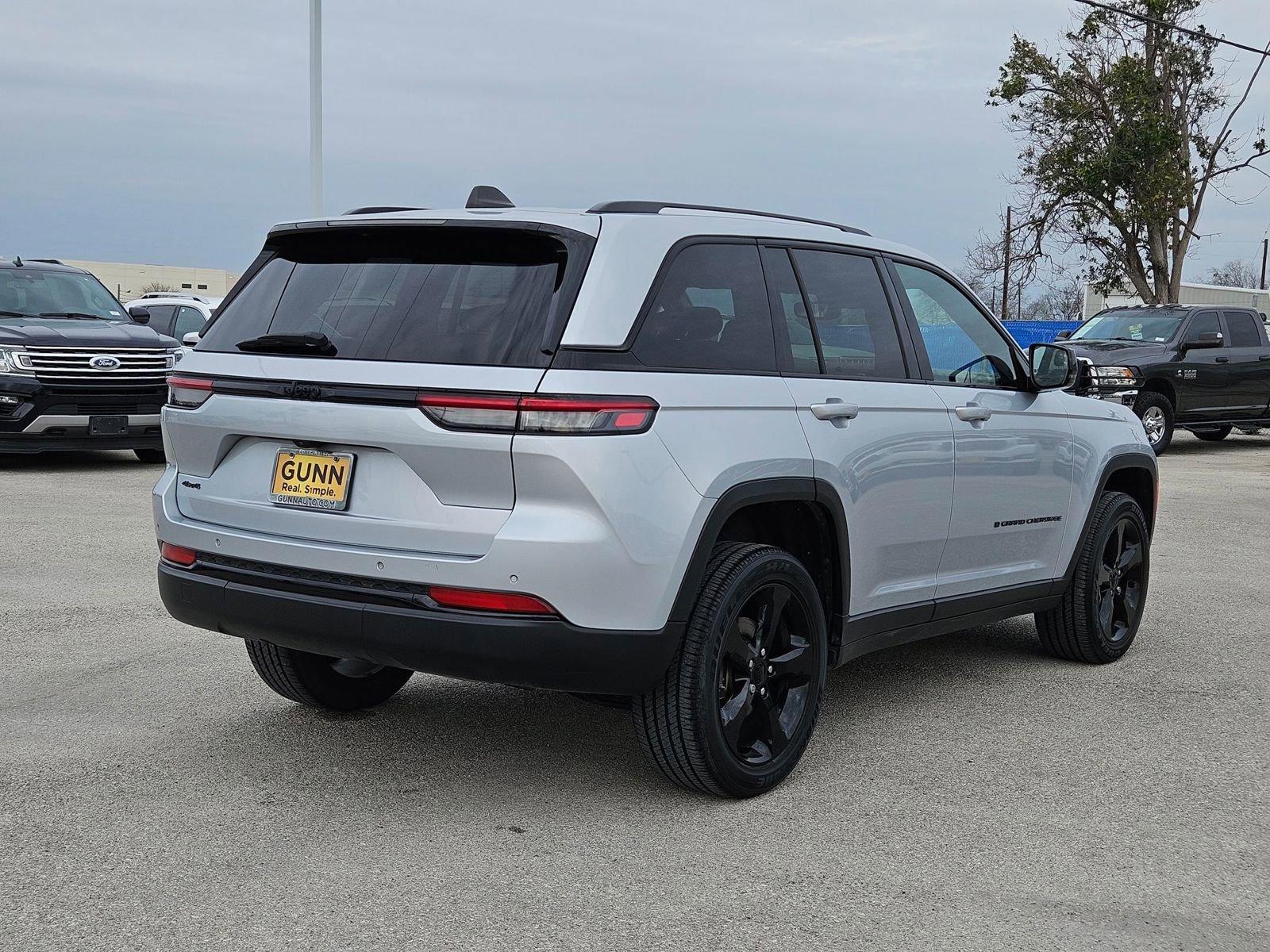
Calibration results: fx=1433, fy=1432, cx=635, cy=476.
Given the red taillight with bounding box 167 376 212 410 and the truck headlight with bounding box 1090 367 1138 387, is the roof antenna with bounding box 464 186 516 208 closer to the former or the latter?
the red taillight with bounding box 167 376 212 410

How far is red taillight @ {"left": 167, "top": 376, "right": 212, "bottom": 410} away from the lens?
4520 mm

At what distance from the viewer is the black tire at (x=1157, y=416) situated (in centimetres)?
1827

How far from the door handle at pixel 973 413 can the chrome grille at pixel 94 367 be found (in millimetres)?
9207

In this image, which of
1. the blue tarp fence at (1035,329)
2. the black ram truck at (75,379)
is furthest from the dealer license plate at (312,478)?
the blue tarp fence at (1035,329)

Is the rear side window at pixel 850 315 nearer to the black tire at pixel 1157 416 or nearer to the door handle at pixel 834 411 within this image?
the door handle at pixel 834 411

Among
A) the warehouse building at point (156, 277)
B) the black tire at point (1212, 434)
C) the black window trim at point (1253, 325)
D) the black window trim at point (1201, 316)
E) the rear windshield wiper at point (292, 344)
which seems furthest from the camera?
the warehouse building at point (156, 277)

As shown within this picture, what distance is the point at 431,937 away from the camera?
3455 millimetres

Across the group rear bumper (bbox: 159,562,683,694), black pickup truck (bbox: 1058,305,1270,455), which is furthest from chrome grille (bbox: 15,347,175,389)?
black pickup truck (bbox: 1058,305,1270,455)

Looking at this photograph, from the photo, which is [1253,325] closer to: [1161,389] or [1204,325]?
[1204,325]

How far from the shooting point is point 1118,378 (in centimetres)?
1783

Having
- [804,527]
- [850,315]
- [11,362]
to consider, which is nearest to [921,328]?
[850,315]

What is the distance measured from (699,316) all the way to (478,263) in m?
0.70

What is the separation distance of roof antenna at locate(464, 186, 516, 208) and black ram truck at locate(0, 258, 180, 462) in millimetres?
9097

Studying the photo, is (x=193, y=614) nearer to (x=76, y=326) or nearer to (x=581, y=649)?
(x=581, y=649)
